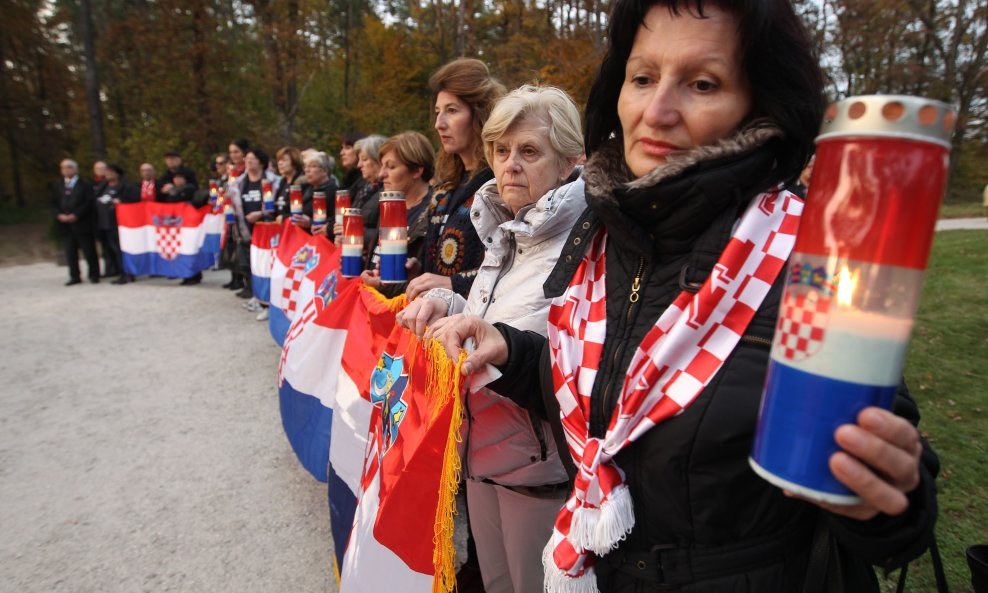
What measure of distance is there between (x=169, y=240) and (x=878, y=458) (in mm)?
11926

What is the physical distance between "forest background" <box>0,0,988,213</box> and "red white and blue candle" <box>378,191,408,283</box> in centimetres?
1188

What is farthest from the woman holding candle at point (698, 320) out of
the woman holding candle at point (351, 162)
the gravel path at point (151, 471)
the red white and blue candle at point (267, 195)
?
the red white and blue candle at point (267, 195)

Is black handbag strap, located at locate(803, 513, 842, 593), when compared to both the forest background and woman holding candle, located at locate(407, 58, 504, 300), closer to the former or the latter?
woman holding candle, located at locate(407, 58, 504, 300)

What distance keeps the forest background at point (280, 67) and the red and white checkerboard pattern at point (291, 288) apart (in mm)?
10313

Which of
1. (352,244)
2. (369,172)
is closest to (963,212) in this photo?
(369,172)

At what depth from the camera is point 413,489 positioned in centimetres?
172

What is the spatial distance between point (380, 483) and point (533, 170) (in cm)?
126

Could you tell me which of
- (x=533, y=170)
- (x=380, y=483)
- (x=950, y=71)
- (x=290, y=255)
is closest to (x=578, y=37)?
(x=290, y=255)

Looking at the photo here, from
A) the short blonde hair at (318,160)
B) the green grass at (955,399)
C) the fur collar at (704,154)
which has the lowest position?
the green grass at (955,399)

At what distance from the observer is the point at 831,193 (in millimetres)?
668

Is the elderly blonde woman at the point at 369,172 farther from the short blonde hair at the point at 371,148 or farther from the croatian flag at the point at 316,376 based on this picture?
the croatian flag at the point at 316,376

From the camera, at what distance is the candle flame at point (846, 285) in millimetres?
653

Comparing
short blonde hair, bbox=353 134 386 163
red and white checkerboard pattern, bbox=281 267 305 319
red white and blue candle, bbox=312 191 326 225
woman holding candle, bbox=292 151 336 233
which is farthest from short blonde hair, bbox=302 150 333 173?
red and white checkerboard pattern, bbox=281 267 305 319

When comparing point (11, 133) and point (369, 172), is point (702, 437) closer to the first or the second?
point (369, 172)
